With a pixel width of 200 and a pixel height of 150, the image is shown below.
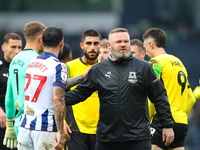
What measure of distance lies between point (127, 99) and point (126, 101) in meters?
0.03

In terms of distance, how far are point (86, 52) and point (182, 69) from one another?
1.80 metres

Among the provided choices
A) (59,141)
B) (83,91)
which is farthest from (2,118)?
(59,141)

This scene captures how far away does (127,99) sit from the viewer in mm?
4551

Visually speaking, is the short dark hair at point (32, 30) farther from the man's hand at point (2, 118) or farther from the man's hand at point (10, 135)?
the man's hand at point (2, 118)

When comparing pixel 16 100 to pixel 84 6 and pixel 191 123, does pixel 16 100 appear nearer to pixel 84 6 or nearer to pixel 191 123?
pixel 191 123

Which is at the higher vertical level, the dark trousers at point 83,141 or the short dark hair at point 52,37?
the short dark hair at point 52,37

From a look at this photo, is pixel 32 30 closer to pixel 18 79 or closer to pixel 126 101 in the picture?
pixel 18 79

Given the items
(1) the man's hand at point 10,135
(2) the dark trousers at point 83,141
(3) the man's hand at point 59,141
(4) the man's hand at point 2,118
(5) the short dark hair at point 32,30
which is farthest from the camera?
(4) the man's hand at point 2,118

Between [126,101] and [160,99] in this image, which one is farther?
[160,99]

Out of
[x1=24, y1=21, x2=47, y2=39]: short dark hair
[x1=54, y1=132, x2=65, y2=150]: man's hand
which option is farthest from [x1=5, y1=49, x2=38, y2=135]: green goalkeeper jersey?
[x1=54, y1=132, x2=65, y2=150]: man's hand

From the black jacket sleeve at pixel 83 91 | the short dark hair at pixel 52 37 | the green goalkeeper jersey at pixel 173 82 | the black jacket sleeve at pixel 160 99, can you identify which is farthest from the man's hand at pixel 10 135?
the green goalkeeper jersey at pixel 173 82

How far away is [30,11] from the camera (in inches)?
1123

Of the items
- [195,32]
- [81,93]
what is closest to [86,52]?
[81,93]

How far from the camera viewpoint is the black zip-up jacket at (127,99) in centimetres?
452
